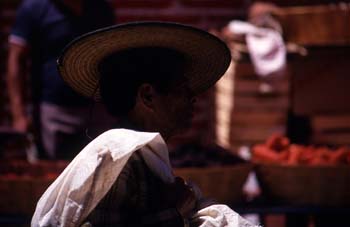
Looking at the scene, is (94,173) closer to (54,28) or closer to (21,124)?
(54,28)

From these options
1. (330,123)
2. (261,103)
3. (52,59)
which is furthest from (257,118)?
(52,59)

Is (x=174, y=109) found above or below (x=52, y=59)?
above

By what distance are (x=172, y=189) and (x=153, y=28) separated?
0.46 m

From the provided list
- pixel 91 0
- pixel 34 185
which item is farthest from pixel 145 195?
pixel 91 0

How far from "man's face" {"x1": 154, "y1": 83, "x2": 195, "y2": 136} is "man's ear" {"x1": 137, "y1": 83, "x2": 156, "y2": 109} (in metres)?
0.02

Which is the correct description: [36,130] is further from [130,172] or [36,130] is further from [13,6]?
[130,172]

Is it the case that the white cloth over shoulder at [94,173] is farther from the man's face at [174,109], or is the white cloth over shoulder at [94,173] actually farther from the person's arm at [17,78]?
the person's arm at [17,78]

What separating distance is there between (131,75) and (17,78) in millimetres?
2812

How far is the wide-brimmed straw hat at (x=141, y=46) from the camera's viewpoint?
2.59m

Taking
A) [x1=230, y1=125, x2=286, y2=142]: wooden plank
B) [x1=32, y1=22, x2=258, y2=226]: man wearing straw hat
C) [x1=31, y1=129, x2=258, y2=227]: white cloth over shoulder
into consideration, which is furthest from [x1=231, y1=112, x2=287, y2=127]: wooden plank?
[x1=31, y1=129, x2=258, y2=227]: white cloth over shoulder

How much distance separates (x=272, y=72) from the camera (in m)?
5.59

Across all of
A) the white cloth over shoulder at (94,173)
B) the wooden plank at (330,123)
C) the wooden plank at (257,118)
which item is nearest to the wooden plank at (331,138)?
the wooden plank at (330,123)

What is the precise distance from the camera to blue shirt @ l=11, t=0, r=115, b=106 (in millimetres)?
5164

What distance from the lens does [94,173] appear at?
2.37 meters
